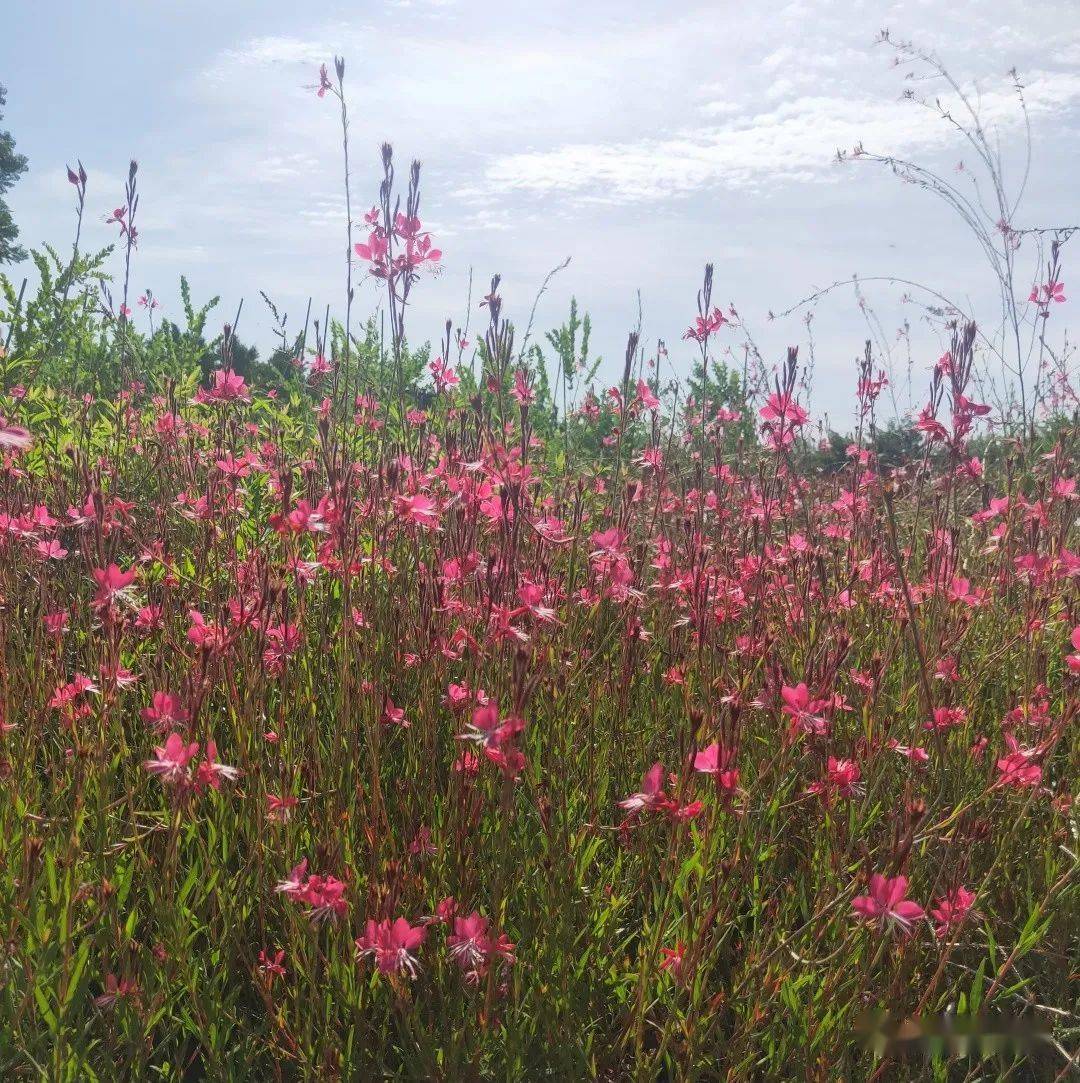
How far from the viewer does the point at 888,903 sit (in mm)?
1338

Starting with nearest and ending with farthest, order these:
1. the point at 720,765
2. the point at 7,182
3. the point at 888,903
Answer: the point at 888,903, the point at 720,765, the point at 7,182

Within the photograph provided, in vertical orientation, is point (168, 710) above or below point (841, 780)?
above

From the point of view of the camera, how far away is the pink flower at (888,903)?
52.0 inches

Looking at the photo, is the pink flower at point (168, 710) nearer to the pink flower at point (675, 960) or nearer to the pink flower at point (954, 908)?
the pink flower at point (675, 960)

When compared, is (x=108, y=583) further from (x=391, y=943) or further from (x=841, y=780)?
(x=841, y=780)

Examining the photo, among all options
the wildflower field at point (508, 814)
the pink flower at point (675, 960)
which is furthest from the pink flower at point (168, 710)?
the pink flower at point (675, 960)

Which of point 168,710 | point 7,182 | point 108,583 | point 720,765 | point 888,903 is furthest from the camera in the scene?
point 7,182

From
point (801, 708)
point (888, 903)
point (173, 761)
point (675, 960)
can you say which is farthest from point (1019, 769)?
point (173, 761)

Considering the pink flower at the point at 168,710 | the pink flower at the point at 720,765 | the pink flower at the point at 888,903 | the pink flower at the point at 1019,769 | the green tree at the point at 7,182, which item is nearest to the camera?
the pink flower at the point at 888,903

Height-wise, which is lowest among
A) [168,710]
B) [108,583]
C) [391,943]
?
[391,943]

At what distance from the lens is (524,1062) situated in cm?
162

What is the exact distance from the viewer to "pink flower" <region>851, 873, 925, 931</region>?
4.33ft

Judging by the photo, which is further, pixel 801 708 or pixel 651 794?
pixel 801 708

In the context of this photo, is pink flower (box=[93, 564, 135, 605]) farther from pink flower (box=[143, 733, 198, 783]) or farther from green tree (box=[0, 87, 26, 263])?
green tree (box=[0, 87, 26, 263])
